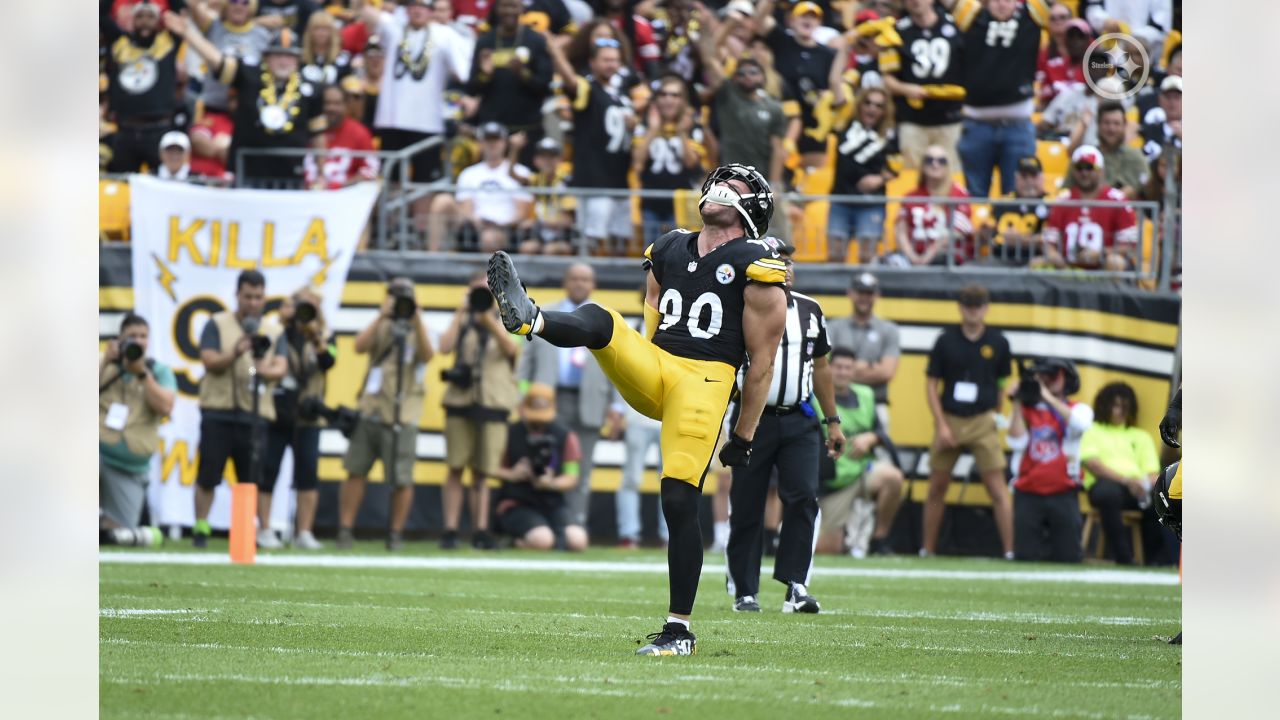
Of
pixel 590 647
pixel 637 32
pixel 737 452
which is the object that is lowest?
pixel 590 647

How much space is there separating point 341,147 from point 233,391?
3.40m

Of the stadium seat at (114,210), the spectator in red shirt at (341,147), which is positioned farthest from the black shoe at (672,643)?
the stadium seat at (114,210)

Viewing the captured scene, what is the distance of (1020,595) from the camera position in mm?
12547

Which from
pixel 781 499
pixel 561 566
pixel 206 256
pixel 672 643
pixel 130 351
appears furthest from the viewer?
pixel 206 256

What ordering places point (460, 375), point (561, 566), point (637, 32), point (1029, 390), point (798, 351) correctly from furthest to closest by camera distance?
point (637, 32), point (1029, 390), point (460, 375), point (561, 566), point (798, 351)

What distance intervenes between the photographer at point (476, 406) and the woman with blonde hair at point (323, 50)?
3364mm

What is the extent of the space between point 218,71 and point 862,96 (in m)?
6.12

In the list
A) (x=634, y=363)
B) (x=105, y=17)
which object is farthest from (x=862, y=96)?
(x=634, y=363)

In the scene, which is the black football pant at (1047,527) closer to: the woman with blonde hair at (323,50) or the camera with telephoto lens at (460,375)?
the camera with telephoto lens at (460,375)

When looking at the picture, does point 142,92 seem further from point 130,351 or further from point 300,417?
point 300,417

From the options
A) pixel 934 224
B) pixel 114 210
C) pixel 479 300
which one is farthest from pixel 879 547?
pixel 114 210

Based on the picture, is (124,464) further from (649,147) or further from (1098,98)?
(1098,98)

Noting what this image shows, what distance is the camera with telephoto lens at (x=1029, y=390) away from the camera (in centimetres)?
1662

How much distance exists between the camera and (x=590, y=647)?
325 inches
